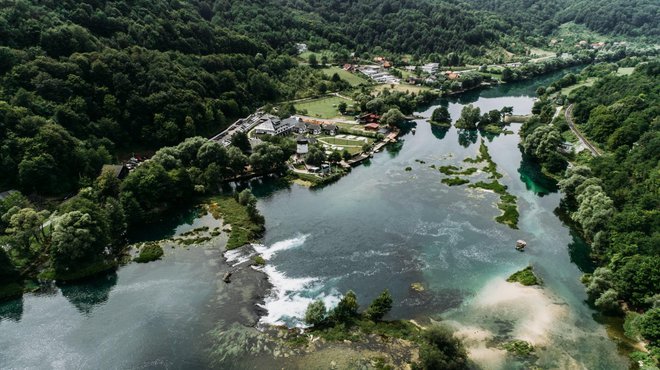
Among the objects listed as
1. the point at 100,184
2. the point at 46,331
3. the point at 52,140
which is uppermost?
the point at 52,140

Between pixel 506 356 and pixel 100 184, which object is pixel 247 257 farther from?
pixel 506 356

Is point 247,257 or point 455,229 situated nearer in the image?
point 247,257

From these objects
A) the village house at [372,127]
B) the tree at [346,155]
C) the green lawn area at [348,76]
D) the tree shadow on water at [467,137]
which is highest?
the green lawn area at [348,76]

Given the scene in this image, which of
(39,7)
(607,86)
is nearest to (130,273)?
(39,7)

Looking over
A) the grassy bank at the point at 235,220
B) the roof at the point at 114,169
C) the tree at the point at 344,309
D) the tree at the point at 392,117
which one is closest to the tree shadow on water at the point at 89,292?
the grassy bank at the point at 235,220

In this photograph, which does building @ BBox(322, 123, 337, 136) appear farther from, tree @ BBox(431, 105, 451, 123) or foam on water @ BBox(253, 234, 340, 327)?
foam on water @ BBox(253, 234, 340, 327)

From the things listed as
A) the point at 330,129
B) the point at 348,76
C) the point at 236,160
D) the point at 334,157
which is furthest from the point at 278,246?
the point at 348,76

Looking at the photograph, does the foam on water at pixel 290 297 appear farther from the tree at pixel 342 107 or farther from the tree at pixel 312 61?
the tree at pixel 312 61
